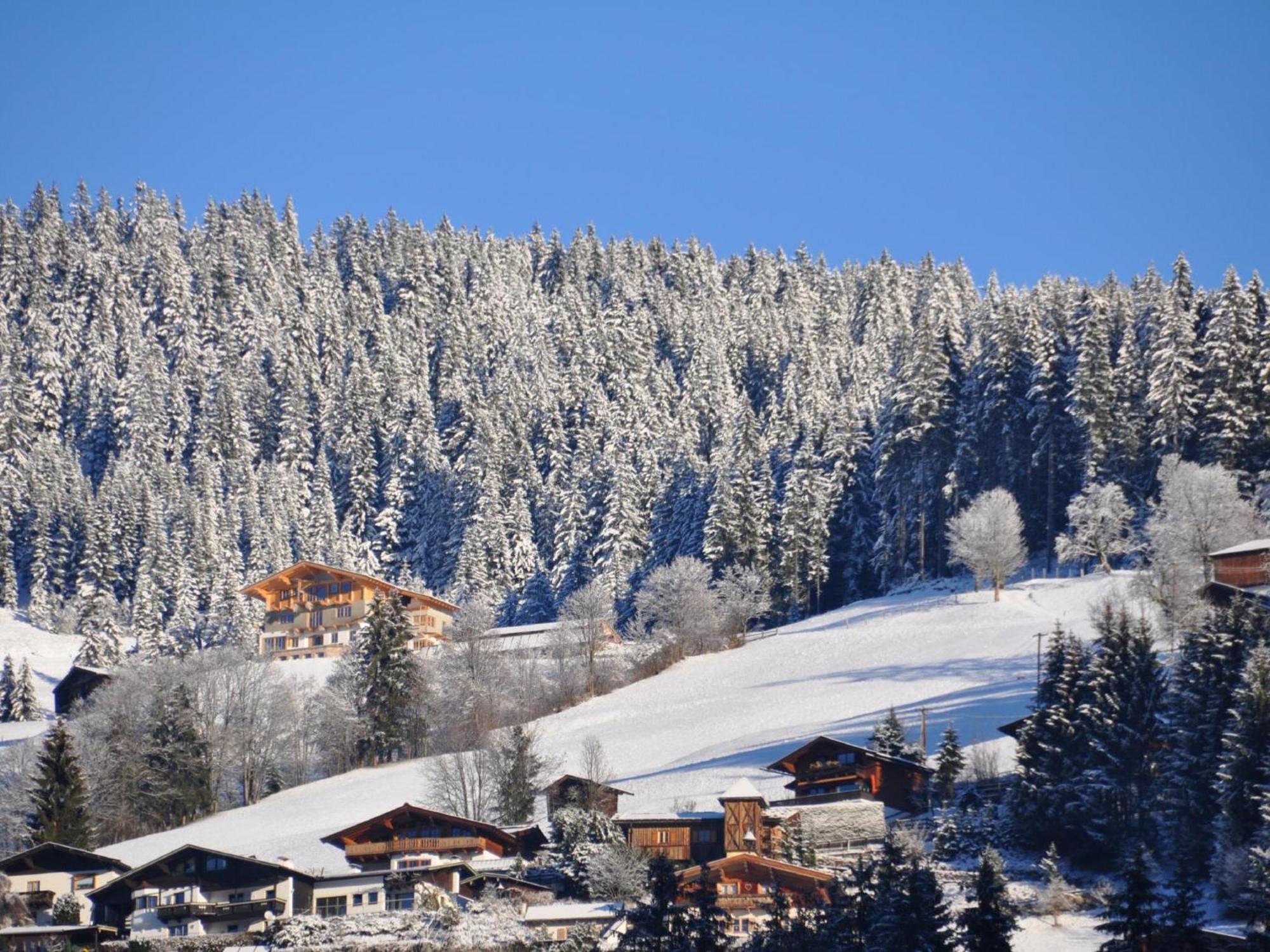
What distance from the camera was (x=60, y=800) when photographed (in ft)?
235

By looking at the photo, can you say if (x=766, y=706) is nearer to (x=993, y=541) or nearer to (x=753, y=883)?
(x=993, y=541)

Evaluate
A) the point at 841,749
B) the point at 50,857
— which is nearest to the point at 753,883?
the point at 841,749

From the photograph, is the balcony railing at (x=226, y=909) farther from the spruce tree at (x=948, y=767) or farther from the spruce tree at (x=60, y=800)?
the spruce tree at (x=948, y=767)

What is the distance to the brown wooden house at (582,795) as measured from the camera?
65.8 meters

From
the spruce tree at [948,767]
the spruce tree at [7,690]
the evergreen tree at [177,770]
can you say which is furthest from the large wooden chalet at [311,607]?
the spruce tree at [948,767]

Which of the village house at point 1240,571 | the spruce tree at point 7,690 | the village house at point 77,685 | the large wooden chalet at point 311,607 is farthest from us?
the large wooden chalet at point 311,607

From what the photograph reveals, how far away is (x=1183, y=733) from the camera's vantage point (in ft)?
175

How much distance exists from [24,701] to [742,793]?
64.7m

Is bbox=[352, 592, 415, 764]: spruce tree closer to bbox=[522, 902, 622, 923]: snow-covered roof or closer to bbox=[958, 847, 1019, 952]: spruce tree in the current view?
bbox=[522, 902, 622, 923]: snow-covered roof

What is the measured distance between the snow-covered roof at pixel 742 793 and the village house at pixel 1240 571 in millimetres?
25412

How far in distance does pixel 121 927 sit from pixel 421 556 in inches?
3818

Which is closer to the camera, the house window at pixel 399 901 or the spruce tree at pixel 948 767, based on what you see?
the house window at pixel 399 901

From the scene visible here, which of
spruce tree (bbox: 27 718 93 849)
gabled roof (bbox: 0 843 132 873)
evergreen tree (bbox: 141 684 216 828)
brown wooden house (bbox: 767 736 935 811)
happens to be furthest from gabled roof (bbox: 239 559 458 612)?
brown wooden house (bbox: 767 736 935 811)

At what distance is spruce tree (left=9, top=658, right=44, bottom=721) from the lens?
105 metres
